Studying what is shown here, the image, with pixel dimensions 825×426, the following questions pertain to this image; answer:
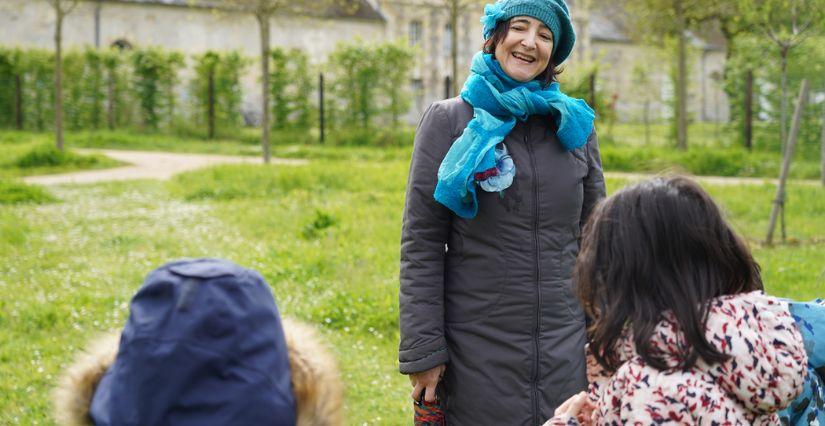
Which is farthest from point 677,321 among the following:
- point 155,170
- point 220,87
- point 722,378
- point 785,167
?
point 220,87

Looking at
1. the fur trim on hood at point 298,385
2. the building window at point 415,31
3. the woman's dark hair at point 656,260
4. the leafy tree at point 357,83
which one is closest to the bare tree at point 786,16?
the woman's dark hair at point 656,260

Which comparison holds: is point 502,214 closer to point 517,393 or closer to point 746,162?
point 517,393

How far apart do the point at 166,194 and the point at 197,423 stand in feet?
38.9

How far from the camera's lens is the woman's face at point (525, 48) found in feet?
10.1

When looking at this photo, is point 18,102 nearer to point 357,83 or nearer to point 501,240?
point 357,83

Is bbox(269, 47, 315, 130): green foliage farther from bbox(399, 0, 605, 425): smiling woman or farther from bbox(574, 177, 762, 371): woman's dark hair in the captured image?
bbox(574, 177, 762, 371): woman's dark hair

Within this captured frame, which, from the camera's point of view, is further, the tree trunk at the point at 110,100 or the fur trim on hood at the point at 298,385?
the tree trunk at the point at 110,100

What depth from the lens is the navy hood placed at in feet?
5.84

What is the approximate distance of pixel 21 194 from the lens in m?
12.4

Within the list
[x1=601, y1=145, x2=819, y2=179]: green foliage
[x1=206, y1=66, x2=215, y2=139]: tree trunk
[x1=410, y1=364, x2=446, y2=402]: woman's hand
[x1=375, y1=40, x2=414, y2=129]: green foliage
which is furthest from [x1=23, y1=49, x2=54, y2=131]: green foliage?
[x1=410, y1=364, x2=446, y2=402]: woman's hand

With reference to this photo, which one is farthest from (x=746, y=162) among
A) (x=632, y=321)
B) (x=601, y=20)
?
(x=601, y=20)

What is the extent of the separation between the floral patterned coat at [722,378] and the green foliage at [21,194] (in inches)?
452

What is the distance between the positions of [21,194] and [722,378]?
466 inches

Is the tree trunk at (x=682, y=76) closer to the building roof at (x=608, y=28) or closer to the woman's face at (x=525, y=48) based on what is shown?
the woman's face at (x=525, y=48)
